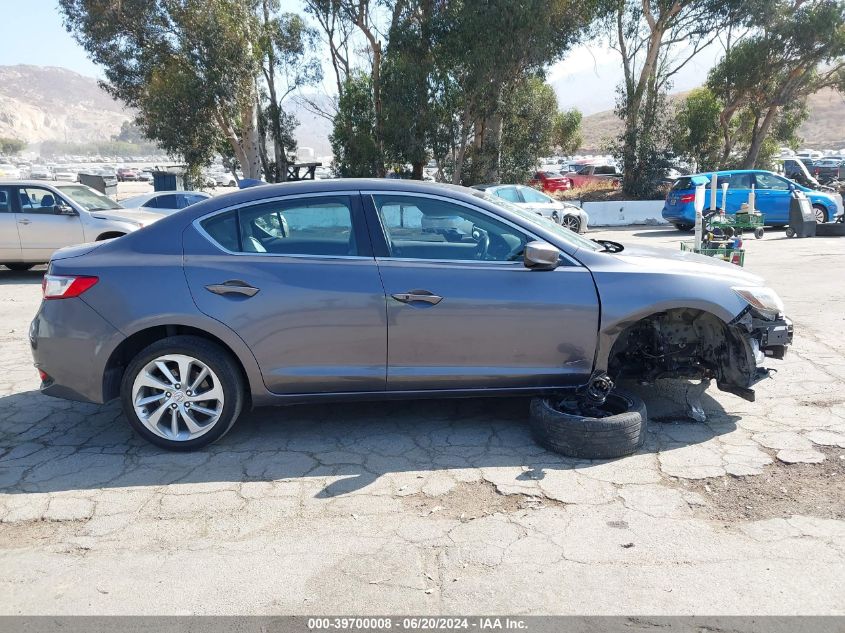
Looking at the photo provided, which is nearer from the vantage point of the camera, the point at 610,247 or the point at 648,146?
the point at 610,247

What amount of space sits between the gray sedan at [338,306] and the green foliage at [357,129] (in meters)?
21.5

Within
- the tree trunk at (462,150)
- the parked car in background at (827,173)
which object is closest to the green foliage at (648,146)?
the tree trunk at (462,150)

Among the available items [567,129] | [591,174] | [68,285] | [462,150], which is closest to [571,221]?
[462,150]

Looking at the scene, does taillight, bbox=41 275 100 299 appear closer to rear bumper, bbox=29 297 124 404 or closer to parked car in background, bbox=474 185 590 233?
rear bumper, bbox=29 297 124 404

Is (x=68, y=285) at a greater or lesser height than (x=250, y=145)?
lesser

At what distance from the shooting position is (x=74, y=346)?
4.40 m

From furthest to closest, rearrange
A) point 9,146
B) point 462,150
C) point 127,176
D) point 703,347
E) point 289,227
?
point 9,146 → point 127,176 → point 462,150 → point 703,347 → point 289,227

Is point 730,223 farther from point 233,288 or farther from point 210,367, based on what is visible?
point 210,367

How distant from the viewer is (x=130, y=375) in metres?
4.36

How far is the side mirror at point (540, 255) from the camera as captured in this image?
4.28 m

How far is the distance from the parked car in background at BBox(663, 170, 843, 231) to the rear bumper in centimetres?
1697

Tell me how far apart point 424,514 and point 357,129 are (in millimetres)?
23948

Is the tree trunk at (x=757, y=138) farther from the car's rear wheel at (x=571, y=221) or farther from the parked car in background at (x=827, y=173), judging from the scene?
the car's rear wheel at (x=571, y=221)

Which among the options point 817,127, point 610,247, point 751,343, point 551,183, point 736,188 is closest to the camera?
point 751,343
